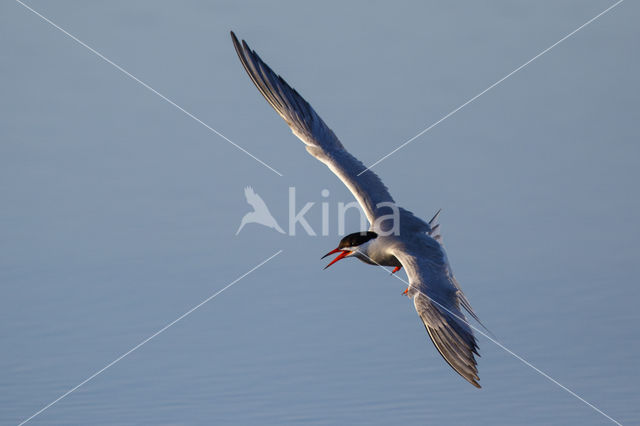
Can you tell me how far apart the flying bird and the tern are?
101 cm

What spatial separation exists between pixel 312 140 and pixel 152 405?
2.55 m

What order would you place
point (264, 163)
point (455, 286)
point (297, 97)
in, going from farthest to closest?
point (264, 163) < point (297, 97) < point (455, 286)

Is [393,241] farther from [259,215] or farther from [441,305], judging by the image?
[259,215]

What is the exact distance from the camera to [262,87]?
841 centimetres

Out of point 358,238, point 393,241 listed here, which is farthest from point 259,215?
point 393,241

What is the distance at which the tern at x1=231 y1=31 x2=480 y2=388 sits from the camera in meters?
6.14

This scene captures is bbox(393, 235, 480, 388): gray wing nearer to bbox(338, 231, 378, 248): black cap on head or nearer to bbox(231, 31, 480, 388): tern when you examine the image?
bbox(231, 31, 480, 388): tern

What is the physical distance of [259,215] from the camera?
9.02 m

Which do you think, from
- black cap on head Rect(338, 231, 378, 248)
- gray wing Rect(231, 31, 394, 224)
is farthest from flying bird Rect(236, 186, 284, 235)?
black cap on head Rect(338, 231, 378, 248)

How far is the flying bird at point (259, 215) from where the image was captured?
29.4 ft

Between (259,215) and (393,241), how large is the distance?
2030mm

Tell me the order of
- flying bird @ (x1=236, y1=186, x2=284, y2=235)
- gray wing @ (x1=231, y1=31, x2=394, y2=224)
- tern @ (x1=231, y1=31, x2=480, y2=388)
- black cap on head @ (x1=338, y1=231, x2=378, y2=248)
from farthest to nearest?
flying bird @ (x1=236, y1=186, x2=284, y2=235) < gray wing @ (x1=231, y1=31, x2=394, y2=224) < black cap on head @ (x1=338, y1=231, x2=378, y2=248) < tern @ (x1=231, y1=31, x2=480, y2=388)

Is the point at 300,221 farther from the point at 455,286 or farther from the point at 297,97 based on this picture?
the point at 455,286

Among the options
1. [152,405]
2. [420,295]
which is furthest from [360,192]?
[152,405]
